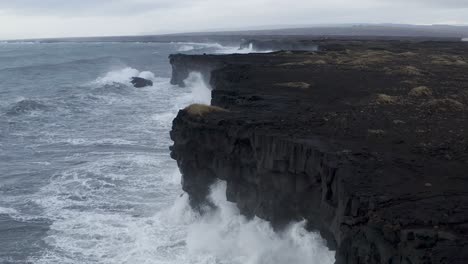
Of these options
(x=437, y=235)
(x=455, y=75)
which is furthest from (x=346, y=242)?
(x=455, y=75)

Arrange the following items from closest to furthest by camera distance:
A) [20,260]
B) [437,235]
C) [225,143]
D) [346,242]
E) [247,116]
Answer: [437,235]
[346,242]
[20,260]
[225,143]
[247,116]

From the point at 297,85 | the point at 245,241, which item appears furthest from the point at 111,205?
the point at 297,85

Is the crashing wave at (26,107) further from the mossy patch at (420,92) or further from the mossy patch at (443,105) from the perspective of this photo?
the mossy patch at (443,105)

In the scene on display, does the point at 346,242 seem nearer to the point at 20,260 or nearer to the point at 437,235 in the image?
the point at 437,235

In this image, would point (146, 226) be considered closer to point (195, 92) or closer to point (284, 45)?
point (195, 92)

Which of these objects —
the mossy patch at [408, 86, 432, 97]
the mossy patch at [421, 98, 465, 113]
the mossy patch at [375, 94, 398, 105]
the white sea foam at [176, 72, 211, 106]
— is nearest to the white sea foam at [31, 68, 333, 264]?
the mossy patch at [375, 94, 398, 105]

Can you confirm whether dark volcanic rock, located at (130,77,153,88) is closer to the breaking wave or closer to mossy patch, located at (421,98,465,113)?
the breaking wave

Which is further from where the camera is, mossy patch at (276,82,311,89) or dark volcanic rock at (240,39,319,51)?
dark volcanic rock at (240,39,319,51)
